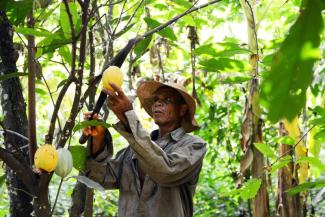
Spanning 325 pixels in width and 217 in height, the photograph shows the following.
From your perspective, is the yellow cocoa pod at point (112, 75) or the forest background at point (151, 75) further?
the yellow cocoa pod at point (112, 75)

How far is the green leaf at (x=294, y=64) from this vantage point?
0.32 metres

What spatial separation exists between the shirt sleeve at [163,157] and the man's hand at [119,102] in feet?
0.07

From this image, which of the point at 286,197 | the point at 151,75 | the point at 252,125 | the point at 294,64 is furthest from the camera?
the point at 151,75

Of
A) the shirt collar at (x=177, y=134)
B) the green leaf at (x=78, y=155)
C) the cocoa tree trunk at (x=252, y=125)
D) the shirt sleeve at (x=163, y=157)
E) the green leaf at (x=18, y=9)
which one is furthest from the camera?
the cocoa tree trunk at (x=252, y=125)

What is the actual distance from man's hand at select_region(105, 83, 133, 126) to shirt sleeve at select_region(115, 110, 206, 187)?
2 cm

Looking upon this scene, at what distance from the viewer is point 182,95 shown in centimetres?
209

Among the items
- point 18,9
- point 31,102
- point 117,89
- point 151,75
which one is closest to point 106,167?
point 117,89

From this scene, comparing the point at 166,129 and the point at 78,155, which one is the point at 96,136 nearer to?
the point at 78,155

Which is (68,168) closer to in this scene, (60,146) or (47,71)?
(60,146)

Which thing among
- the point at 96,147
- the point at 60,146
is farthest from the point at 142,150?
the point at 60,146

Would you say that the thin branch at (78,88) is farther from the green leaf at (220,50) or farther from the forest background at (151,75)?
the green leaf at (220,50)

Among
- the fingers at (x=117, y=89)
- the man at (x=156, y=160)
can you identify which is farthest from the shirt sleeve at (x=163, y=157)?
the fingers at (x=117, y=89)

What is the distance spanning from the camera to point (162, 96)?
2.11m

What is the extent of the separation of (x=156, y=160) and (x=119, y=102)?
0.95 ft
